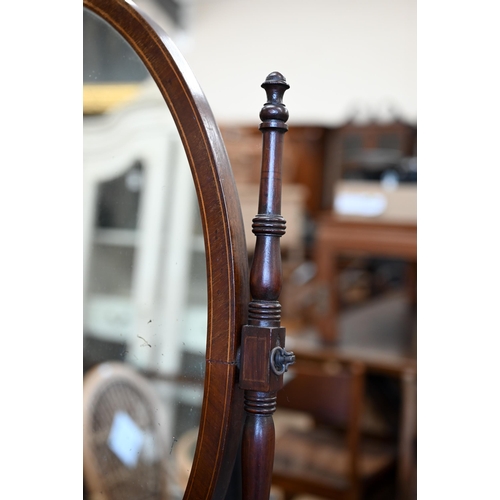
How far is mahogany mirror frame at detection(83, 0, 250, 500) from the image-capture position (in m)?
0.53

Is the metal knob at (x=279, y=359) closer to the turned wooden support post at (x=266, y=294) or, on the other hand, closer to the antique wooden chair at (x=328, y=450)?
the turned wooden support post at (x=266, y=294)

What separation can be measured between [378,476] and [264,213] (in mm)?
1832

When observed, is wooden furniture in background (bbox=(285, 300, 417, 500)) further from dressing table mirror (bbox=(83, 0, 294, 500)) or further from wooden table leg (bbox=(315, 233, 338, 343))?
dressing table mirror (bbox=(83, 0, 294, 500))

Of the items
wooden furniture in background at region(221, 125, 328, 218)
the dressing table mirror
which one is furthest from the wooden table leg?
wooden furniture in background at region(221, 125, 328, 218)

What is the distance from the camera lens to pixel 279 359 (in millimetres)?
526

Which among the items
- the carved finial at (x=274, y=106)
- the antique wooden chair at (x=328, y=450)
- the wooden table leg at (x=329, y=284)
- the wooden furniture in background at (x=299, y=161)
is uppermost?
the wooden furniture in background at (x=299, y=161)

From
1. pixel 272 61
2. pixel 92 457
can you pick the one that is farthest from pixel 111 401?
pixel 272 61

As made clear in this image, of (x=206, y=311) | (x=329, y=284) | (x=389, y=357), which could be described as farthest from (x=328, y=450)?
(x=206, y=311)

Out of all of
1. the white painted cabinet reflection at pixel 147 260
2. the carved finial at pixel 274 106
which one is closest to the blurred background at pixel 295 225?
the white painted cabinet reflection at pixel 147 260

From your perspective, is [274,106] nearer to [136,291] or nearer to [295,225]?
[136,291]

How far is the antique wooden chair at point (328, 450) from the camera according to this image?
192 centimetres

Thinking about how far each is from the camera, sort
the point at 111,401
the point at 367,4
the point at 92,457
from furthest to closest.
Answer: the point at 367,4, the point at 111,401, the point at 92,457
